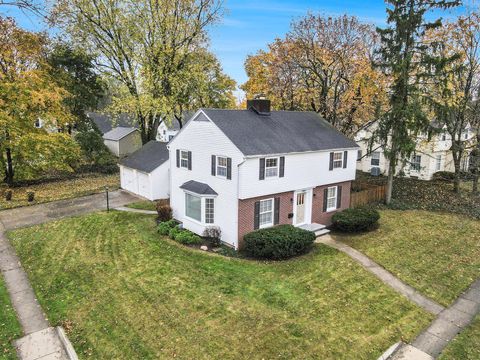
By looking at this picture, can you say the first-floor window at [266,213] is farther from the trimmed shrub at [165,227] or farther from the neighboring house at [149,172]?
the neighboring house at [149,172]

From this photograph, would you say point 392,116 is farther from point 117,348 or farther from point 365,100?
point 117,348

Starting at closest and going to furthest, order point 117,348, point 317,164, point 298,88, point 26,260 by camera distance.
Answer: point 117,348
point 26,260
point 317,164
point 298,88

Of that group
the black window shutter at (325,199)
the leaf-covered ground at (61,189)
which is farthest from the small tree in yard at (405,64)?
the leaf-covered ground at (61,189)

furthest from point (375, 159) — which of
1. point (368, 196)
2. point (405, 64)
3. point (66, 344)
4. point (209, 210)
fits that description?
point (66, 344)

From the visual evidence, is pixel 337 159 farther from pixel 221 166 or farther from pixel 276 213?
pixel 221 166

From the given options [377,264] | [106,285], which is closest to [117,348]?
[106,285]

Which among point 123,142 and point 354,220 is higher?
point 123,142

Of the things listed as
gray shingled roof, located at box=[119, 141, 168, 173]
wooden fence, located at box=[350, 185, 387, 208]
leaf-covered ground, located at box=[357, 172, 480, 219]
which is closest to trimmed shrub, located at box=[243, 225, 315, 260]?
wooden fence, located at box=[350, 185, 387, 208]
